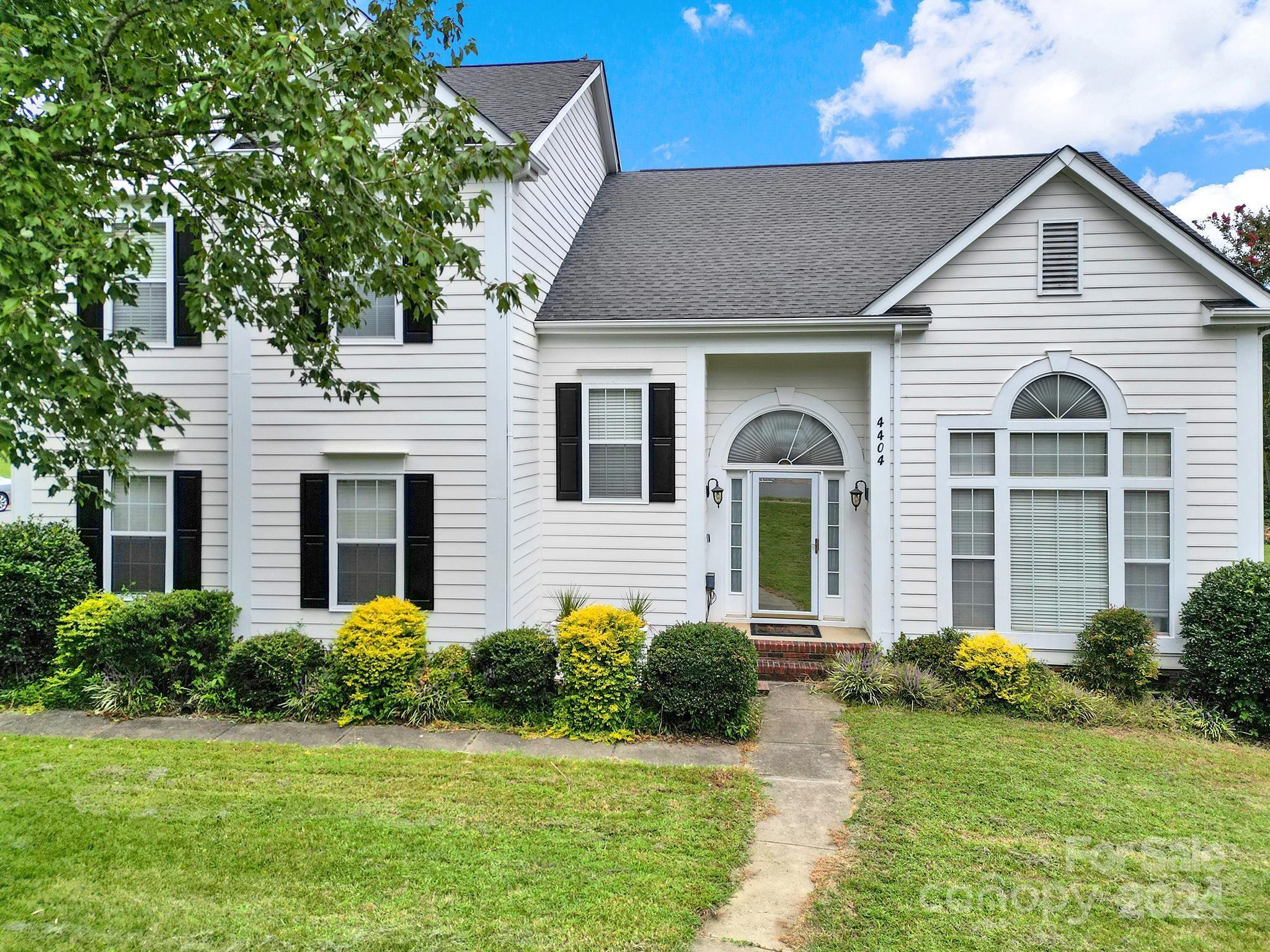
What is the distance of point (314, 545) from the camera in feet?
30.3

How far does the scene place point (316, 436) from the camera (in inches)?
365

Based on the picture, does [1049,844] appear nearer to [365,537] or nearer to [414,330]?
[365,537]

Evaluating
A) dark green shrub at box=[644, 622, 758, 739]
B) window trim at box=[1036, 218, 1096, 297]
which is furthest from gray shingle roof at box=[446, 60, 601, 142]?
dark green shrub at box=[644, 622, 758, 739]

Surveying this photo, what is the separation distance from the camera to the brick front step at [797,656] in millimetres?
9516

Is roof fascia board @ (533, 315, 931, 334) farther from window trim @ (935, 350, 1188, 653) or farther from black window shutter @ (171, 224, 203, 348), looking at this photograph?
black window shutter @ (171, 224, 203, 348)

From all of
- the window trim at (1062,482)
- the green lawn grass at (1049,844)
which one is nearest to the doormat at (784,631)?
the window trim at (1062,482)

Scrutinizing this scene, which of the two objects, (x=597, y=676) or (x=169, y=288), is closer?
(x=597, y=676)

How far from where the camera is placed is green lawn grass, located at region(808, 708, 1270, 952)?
4340 mm

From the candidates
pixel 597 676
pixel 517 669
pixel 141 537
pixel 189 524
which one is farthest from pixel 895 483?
pixel 141 537

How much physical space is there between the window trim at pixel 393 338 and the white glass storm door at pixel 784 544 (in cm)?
517

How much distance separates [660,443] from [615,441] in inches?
25.4

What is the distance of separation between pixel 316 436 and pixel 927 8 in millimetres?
17385

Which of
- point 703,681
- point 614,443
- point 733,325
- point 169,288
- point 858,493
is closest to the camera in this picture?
point 703,681

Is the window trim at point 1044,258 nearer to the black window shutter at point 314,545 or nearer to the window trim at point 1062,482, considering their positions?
the window trim at point 1062,482
